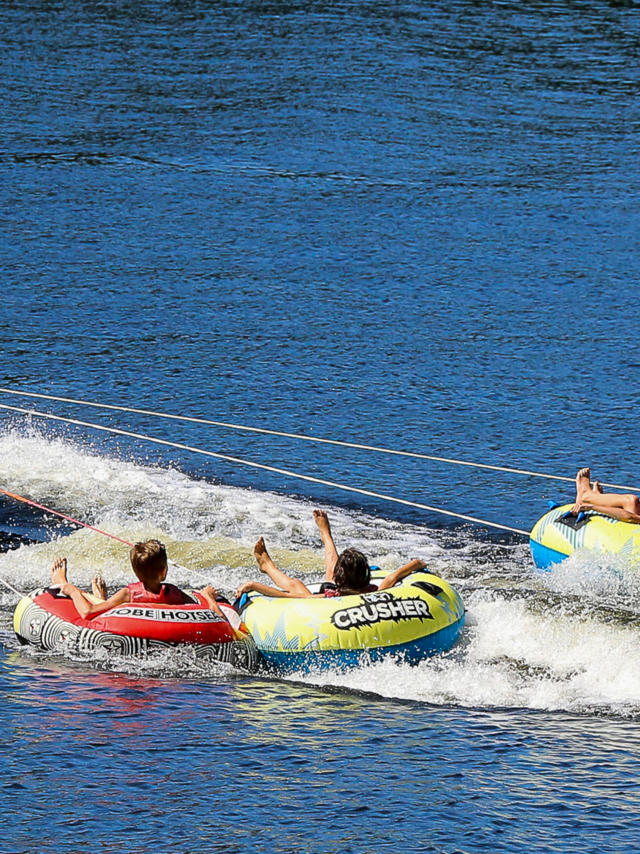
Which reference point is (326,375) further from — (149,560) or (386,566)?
(149,560)

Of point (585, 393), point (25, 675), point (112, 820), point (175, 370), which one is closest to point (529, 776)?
point (112, 820)

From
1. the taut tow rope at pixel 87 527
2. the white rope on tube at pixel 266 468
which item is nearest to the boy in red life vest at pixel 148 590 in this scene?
the taut tow rope at pixel 87 527

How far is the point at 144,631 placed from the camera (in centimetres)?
1105

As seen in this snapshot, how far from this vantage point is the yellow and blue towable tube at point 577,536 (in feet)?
42.5

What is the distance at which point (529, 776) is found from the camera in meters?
9.25

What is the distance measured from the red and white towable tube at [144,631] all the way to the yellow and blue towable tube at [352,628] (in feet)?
0.74

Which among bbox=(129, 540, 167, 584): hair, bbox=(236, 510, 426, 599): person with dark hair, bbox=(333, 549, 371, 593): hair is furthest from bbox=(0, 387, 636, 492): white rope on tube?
bbox=(129, 540, 167, 584): hair

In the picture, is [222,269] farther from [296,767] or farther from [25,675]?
[296,767]

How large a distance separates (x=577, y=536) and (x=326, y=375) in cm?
713

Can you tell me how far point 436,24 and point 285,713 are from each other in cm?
3054

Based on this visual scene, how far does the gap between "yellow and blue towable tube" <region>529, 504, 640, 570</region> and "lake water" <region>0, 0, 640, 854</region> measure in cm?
19

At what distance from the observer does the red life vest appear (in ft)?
37.2

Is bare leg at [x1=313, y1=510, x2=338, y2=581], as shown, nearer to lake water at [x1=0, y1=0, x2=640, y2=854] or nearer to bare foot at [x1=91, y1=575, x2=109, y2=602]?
lake water at [x1=0, y1=0, x2=640, y2=854]

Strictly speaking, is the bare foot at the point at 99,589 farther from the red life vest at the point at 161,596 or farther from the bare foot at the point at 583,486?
the bare foot at the point at 583,486
